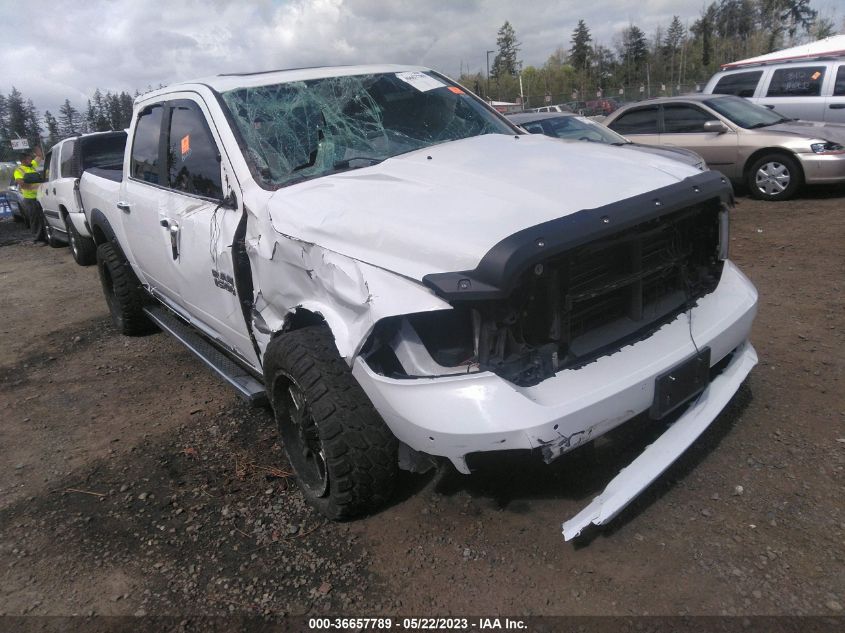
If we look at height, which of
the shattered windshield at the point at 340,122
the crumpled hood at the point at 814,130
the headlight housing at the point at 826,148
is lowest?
the headlight housing at the point at 826,148

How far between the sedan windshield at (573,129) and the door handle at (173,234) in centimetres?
618

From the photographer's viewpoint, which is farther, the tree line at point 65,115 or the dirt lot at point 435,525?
the tree line at point 65,115

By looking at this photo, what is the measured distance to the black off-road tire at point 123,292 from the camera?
5.30 meters

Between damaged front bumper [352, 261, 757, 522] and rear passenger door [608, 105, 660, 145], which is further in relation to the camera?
rear passenger door [608, 105, 660, 145]

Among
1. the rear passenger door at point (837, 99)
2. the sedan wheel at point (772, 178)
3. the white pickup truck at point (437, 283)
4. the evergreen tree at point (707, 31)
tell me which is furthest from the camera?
the evergreen tree at point (707, 31)

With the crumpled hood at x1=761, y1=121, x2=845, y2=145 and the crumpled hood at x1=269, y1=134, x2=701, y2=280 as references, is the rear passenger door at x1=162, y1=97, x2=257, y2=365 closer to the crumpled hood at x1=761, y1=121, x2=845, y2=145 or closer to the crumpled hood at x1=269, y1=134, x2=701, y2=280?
the crumpled hood at x1=269, y1=134, x2=701, y2=280

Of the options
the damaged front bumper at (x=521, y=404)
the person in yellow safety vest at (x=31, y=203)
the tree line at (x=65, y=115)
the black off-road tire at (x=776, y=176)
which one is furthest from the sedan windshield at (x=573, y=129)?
the tree line at (x=65, y=115)

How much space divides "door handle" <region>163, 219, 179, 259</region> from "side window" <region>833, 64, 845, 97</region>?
11.5 m

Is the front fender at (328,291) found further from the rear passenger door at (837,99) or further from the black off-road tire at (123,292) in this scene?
the rear passenger door at (837,99)

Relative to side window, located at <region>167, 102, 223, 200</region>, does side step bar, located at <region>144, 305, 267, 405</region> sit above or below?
below

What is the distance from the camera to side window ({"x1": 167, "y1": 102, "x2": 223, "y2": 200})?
11.1 ft

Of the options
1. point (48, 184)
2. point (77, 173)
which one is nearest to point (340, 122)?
point (77, 173)

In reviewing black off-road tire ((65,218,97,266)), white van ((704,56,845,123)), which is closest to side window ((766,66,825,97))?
white van ((704,56,845,123))

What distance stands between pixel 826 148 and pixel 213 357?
27.3 feet
